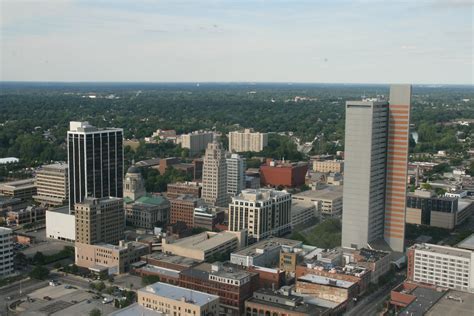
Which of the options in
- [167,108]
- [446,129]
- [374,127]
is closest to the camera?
[374,127]

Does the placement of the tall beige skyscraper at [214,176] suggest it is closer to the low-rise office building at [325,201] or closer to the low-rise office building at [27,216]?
the low-rise office building at [325,201]

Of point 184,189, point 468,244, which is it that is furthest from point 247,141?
point 468,244

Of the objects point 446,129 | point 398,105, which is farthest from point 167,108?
point 398,105

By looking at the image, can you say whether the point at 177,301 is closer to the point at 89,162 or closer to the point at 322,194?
the point at 89,162

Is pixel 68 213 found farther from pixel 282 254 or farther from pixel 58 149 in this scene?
pixel 58 149

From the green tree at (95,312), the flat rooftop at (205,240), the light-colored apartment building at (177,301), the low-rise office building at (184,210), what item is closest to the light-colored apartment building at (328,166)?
the low-rise office building at (184,210)

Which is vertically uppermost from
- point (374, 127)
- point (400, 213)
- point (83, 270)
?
point (374, 127)
